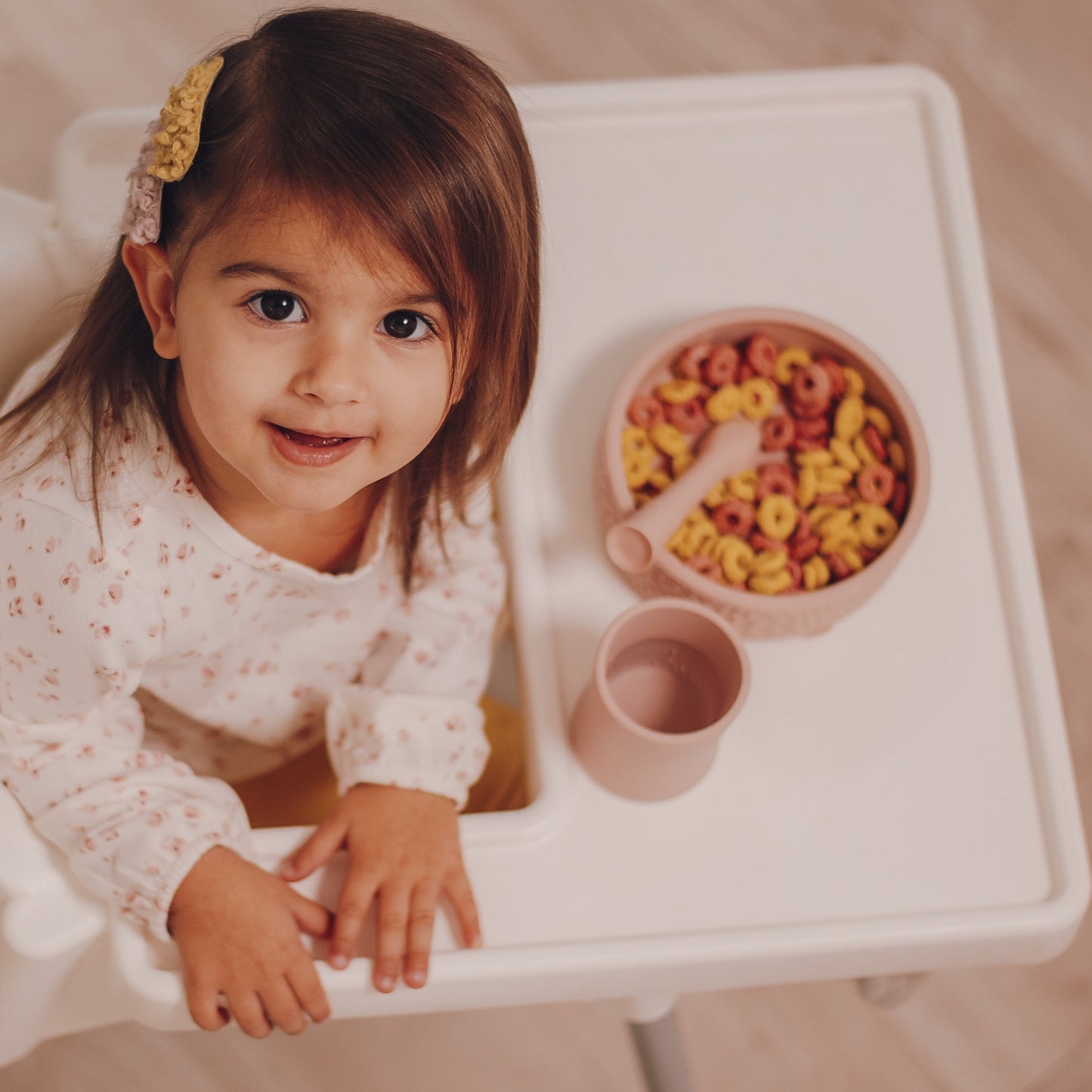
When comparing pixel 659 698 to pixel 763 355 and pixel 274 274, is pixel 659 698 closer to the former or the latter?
pixel 763 355

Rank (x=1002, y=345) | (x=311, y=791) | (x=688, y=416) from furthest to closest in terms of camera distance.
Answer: (x=1002, y=345), (x=311, y=791), (x=688, y=416)

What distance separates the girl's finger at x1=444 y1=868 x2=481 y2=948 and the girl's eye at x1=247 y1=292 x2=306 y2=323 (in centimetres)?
30

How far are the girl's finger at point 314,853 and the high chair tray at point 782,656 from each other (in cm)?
1

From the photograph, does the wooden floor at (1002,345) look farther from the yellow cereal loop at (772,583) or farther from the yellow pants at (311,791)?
the yellow cereal loop at (772,583)

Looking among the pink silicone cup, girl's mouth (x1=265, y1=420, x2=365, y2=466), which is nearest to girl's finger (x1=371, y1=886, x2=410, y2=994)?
the pink silicone cup

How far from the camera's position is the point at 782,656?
2.23ft

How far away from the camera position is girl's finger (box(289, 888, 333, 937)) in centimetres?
60

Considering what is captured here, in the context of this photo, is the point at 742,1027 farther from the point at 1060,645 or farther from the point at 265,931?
the point at 265,931

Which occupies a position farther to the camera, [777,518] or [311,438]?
[777,518]

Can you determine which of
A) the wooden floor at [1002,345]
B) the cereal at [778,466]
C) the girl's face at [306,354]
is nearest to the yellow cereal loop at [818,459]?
the cereal at [778,466]

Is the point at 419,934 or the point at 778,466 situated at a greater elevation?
the point at 778,466

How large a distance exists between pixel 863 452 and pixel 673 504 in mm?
139

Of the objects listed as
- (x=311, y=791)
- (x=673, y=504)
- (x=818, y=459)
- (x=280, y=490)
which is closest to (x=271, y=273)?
(x=280, y=490)

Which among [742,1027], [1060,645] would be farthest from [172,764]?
[1060,645]
